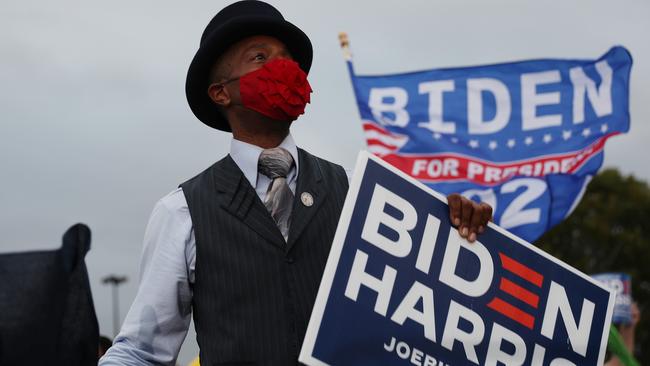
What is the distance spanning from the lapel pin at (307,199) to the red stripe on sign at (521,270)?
59cm

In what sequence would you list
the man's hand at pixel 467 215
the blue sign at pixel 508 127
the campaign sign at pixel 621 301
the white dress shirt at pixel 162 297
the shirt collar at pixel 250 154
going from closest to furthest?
the man's hand at pixel 467 215 → the white dress shirt at pixel 162 297 → the shirt collar at pixel 250 154 → the blue sign at pixel 508 127 → the campaign sign at pixel 621 301

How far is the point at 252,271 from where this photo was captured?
10.3ft

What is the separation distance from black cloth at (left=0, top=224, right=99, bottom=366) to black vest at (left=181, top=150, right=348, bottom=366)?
0.36 meters

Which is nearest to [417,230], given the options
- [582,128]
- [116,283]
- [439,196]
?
[439,196]

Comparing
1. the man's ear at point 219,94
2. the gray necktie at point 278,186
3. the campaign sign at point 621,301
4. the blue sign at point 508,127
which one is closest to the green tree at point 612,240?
the campaign sign at point 621,301

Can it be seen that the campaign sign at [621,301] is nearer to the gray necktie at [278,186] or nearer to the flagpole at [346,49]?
the flagpole at [346,49]

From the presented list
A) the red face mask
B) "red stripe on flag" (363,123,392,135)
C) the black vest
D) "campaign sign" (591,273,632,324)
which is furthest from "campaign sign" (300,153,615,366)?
"campaign sign" (591,273,632,324)

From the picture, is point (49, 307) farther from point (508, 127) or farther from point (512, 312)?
point (508, 127)

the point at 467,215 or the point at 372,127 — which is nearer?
the point at 467,215

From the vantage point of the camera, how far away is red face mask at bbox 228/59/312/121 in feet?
10.8

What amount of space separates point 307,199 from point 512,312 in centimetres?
70

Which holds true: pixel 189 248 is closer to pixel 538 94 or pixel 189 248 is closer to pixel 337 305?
pixel 337 305

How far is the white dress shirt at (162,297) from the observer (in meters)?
3.23

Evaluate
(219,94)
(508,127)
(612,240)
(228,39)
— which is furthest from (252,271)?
(612,240)
